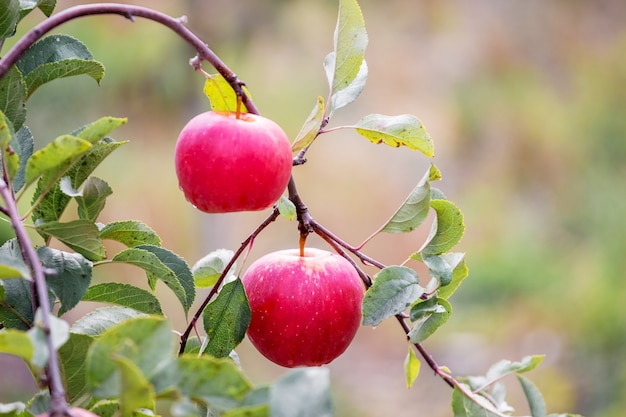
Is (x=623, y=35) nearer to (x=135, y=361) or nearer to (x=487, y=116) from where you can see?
(x=487, y=116)

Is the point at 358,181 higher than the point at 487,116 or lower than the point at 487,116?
lower

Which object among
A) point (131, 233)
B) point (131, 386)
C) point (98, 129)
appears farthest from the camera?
point (131, 233)

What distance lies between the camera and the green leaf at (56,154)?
319 mm

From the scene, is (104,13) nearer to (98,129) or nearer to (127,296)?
(98,129)

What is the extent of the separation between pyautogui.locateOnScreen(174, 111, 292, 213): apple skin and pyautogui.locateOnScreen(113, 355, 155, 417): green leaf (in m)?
0.17

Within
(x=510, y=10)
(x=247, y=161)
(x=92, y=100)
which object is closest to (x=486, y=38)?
(x=510, y=10)

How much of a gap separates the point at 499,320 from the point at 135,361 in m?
2.79

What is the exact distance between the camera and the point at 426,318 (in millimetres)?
444

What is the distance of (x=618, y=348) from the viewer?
228 cm

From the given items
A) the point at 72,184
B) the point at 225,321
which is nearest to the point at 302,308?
the point at 225,321

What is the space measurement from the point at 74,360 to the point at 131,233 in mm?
88

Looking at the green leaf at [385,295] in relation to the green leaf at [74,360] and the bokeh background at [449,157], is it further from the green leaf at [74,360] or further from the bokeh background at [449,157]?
the bokeh background at [449,157]

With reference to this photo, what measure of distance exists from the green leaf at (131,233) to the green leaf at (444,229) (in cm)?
16

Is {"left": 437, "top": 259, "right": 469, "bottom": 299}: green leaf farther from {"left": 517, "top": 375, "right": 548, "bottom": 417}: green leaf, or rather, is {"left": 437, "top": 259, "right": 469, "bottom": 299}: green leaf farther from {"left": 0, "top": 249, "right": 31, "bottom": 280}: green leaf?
{"left": 0, "top": 249, "right": 31, "bottom": 280}: green leaf
